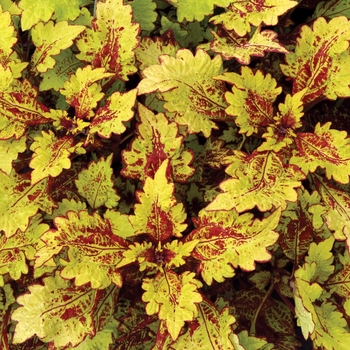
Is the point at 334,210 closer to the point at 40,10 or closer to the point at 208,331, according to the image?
the point at 208,331

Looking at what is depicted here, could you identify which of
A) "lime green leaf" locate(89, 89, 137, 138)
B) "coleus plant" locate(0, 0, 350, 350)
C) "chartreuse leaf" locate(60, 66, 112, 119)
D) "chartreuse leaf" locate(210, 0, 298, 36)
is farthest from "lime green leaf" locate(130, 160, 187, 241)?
"chartreuse leaf" locate(210, 0, 298, 36)

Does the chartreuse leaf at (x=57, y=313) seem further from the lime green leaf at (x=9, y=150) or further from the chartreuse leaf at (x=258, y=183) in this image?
the chartreuse leaf at (x=258, y=183)

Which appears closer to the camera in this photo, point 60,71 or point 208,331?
point 208,331

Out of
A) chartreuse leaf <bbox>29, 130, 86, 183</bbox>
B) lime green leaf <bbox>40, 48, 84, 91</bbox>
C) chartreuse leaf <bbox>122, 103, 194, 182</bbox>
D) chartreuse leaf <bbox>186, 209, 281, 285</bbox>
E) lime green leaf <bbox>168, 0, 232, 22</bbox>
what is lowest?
chartreuse leaf <bbox>186, 209, 281, 285</bbox>

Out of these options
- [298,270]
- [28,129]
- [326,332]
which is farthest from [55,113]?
[326,332]

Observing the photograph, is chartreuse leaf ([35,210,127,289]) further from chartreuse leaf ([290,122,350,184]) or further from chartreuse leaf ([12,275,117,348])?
chartreuse leaf ([290,122,350,184])

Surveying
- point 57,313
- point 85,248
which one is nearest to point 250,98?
point 85,248
